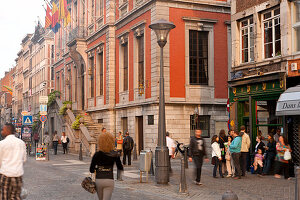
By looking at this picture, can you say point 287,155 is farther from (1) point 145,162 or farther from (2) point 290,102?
(1) point 145,162

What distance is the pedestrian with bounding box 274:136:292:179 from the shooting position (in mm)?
14570

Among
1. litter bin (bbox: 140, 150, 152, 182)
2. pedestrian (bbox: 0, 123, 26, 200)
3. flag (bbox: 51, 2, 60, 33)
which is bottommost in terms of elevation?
litter bin (bbox: 140, 150, 152, 182)

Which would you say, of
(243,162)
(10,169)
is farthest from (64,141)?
(10,169)

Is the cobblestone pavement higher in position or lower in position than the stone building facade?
lower

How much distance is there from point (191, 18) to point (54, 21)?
17.2 meters

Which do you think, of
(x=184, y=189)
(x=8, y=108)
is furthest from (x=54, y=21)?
(x=8, y=108)

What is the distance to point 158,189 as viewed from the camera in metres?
12.7

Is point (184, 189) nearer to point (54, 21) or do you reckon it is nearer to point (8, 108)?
point (54, 21)

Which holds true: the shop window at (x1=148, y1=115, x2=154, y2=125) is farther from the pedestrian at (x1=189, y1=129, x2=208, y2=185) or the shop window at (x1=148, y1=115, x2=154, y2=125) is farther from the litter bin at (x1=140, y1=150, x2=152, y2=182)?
the pedestrian at (x1=189, y1=129, x2=208, y2=185)

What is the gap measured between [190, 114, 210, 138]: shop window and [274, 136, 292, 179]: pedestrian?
11.0 m

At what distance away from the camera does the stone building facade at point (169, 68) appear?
25391 mm

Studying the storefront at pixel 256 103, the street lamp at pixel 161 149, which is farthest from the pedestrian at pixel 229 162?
the street lamp at pixel 161 149

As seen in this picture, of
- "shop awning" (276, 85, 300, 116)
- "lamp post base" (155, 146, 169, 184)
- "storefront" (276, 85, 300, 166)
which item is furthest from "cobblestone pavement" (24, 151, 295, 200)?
"shop awning" (276, 85, 300, 116)

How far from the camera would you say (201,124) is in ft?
87.2
